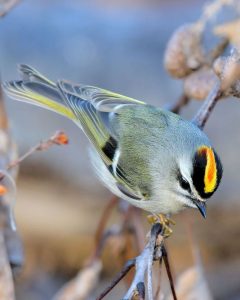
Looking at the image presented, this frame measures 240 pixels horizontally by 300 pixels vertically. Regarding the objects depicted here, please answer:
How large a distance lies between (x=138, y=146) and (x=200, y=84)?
392mm

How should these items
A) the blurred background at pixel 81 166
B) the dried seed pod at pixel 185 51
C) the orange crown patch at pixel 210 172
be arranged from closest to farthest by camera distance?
the orange crown patch at pixel 210 172 → the dried seed pod at pixel 185 51 → the blurred background at pixel 81 166

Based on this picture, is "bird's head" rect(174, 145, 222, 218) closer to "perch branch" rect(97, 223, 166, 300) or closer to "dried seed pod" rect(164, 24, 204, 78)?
"perch branch" rect(97, 223, 166, 300)

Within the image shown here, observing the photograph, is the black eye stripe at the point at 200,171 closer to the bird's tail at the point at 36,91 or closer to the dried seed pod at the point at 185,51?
the dried seed pod at the point at 185,51

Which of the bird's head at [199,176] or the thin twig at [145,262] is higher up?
the bird's head at [199,176]

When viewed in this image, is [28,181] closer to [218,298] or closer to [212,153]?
[218,298]

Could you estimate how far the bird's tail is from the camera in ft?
9.86

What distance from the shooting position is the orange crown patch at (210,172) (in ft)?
7.79

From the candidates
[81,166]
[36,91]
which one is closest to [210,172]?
[36,91]

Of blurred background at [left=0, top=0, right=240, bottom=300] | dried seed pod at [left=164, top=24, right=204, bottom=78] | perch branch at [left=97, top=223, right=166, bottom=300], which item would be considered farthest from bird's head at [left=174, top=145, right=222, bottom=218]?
blurred background at [left=0, top=0, right=240, bottom=300]

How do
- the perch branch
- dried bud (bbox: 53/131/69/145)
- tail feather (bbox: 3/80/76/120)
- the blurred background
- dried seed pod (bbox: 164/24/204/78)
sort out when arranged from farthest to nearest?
1. the blurred background
2. tail feather (bbox: 3/80/76/120)
3. dried seed pod (bbox: 164/24/204/78)
4. dried bud (bbox: 53/131/69/145)
5. the perch branch

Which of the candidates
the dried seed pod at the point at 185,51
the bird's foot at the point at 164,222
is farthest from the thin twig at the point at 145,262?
the dried seed pod at the point at 185,51

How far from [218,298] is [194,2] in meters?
2.57

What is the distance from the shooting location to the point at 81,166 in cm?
447

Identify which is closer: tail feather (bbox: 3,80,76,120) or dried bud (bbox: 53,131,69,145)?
dried bud (bbox: 53,131,69,145)
